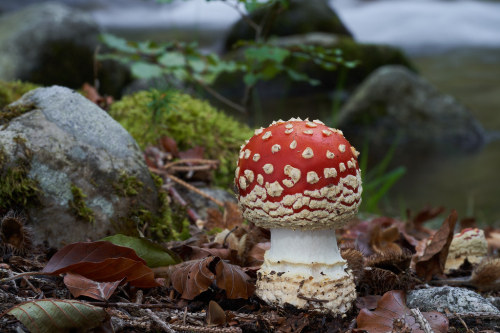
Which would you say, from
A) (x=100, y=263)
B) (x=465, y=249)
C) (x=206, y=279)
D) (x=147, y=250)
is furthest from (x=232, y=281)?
(x=465, y=249)

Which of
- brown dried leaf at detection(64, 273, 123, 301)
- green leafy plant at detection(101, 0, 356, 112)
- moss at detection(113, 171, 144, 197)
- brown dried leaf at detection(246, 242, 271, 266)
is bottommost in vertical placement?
brown dried leaf at detection(246, 242, 271, 266)

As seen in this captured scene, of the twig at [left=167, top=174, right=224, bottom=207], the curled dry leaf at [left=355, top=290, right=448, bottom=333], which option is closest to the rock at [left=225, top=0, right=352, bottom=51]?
the twig at [left=167, top=174, right=224, bottom=207]

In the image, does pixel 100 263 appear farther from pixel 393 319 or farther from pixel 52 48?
pixel 52 48

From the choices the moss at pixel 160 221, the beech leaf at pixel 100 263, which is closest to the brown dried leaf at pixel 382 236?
the moss at pixel 160 221

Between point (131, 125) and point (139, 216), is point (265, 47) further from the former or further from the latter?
point (139, 216)

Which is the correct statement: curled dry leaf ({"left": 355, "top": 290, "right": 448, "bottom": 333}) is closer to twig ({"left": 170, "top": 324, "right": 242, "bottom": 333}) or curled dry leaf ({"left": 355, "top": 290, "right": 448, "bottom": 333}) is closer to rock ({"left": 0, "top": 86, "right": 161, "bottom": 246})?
twig ({"left": 170, "top": 324, "right": 242, "bottom": 333})

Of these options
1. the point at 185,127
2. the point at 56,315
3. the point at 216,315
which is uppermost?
the point at 185,127
